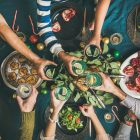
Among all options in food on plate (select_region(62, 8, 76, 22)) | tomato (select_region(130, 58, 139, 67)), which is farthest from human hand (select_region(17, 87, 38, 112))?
tomato (select_region(130, 58, 139, 67))

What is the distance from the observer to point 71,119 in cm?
192

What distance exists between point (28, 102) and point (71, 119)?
0.26 metres

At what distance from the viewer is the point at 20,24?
6.40 ft

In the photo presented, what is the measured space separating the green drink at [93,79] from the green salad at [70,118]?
0.19 meters

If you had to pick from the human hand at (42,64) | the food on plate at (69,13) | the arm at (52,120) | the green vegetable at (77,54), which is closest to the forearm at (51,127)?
the arm at (52,120)

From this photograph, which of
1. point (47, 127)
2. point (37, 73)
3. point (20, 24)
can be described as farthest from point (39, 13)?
point (47, 127)

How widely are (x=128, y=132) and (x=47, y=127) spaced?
1.45 ft

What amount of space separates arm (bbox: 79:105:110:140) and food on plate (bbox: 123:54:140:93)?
243 millimetres

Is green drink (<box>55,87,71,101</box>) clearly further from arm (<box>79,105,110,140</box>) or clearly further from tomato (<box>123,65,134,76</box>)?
tomato (<box>123,65,134,76</box>)

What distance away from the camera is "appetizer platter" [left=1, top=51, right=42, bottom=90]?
A: 1916 mm

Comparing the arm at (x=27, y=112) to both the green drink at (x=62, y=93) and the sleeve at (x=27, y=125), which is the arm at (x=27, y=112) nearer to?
the sleeve at (x=27, y=125)

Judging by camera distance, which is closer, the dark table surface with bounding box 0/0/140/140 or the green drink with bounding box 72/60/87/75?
the green drink with bounding box 72/60/87/75

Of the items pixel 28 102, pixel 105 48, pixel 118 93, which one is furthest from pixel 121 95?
pixel 28 102

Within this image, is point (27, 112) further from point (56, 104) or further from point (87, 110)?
point (87, 110)
